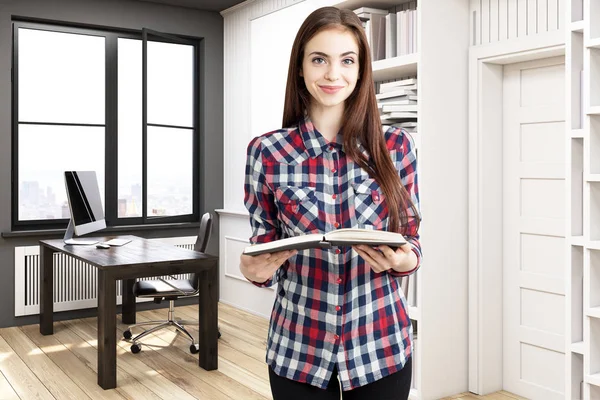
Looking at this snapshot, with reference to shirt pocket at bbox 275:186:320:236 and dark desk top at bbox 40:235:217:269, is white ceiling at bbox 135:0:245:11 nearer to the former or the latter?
dark desk top at bbox 40:235:217:269

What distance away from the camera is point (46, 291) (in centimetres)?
472

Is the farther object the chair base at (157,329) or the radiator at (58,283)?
the radiator at (58,283)

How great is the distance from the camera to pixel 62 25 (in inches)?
203

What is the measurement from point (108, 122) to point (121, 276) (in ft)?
7.22

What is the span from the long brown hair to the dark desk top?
2592mm

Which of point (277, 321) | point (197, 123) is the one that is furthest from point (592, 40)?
point (197, 123)

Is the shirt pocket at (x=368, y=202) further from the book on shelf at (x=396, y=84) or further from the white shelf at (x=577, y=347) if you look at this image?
the book on shelf at (x=396, y=84)

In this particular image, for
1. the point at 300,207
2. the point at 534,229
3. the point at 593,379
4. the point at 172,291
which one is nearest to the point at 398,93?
the point at 534,229

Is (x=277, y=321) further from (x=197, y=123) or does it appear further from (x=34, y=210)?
(x=197, y=123)

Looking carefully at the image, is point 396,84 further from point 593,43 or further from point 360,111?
point 360,111

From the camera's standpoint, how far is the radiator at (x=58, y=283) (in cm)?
493

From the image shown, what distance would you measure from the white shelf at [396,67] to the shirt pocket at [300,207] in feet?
7.59

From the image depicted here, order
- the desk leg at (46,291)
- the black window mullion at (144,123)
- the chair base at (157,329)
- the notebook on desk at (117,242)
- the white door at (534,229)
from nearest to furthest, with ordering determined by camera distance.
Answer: the white door at (534,229)
the chair base at (157,329)
the notebook on desk at (117,242)
the desk leg at (46,291)
the black window mullion at (144,123)

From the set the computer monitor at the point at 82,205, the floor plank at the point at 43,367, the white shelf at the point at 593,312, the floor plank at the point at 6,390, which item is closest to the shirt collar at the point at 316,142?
the white shelf at the point at 593,312
